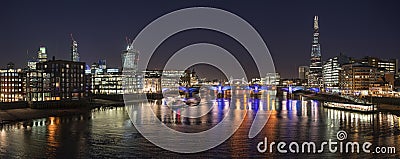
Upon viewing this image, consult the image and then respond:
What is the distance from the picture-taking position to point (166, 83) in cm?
11744

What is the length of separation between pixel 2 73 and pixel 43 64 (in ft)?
16.4

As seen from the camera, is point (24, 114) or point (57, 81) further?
point (57, 81)

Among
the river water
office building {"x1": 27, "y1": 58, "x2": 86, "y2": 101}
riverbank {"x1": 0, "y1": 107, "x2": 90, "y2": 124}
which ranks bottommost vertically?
the river water

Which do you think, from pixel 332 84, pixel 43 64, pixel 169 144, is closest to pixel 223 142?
pixel 169 144

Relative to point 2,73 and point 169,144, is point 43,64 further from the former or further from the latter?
point 169,144

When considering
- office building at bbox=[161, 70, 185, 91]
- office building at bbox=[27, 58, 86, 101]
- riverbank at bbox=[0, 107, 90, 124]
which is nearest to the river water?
riverbank at bbox=[0, 107, 90, 124]

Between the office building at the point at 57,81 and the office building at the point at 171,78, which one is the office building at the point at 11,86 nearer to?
the office building at the point at 57,81

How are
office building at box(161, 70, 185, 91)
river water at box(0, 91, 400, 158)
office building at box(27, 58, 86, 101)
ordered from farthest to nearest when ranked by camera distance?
1. office building at box(161, 70, 185, 91)
2. office building at box(27, 58, 86, 101)
3. river water at box(0, 91, 400, 158)

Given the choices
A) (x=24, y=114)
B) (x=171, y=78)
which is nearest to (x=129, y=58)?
(x=171, y=78)

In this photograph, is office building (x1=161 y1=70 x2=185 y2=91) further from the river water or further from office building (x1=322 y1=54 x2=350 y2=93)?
the river water

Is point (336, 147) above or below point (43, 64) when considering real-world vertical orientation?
below

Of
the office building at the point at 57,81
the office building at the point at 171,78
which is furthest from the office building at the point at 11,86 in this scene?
the office building at the point at 171,78

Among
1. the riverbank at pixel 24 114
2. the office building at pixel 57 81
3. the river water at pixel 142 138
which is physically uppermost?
the office building at pixel 57 81

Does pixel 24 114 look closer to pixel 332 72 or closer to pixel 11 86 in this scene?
pixel 11 86
